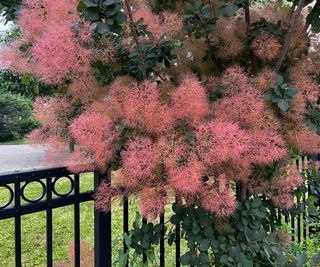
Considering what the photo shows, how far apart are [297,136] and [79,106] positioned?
0.72m

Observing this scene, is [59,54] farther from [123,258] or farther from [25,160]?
[25,160]

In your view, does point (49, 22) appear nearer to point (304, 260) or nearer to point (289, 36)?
point (289, 36)

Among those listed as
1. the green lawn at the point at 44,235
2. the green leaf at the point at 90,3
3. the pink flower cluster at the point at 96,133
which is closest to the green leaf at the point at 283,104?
the pink flower cluster at the point at 96,133

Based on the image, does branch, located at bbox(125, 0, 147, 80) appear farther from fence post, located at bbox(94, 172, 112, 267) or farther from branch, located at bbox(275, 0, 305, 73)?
fence post, located at bbox(94, 172, 112, 267)

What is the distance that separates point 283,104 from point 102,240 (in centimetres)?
91

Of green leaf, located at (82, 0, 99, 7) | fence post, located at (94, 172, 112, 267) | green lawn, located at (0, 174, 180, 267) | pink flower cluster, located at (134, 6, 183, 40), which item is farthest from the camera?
green lawn, located at (0, 174, 180, 267)

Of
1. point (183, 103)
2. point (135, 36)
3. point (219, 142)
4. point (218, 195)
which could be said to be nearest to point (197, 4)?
point (135, 36)

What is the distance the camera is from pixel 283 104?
116cm

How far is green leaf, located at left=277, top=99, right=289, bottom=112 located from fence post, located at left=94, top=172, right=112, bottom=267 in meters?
0.81

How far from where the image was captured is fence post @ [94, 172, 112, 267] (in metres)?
1.59

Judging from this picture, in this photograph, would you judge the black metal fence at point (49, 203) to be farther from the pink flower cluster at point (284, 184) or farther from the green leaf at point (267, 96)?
the green leaf at point (267, 96)

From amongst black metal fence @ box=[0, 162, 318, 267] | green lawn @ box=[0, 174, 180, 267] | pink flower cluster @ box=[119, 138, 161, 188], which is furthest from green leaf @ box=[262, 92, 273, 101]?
green lawn @ box=[0, 174, 180, 267]

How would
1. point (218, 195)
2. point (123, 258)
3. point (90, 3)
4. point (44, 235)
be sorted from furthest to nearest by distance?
point (44, 235), point (123, 258), point (218, 195), point (90, 3)

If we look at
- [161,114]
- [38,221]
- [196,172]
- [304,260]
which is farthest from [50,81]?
[38,221]
